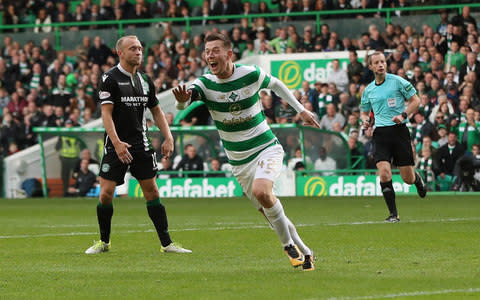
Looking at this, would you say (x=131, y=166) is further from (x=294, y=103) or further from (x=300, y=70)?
(x=300, y=70)

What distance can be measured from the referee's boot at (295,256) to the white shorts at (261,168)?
1.94ft

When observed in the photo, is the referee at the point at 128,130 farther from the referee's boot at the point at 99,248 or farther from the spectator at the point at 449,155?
the spectator at the point at 449,155

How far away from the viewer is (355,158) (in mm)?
24781

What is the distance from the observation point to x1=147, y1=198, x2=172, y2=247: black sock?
10906 mm

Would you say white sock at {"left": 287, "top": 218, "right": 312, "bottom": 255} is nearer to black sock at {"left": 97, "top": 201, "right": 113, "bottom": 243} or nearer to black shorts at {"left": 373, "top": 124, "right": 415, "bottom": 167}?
black sock at {"left": 97, "top": 201, "right": 113, "bottom": 243}

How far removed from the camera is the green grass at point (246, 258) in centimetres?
752

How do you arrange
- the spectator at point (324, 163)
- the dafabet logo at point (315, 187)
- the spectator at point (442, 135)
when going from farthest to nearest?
the spectator at point (324, 163) < the dafabet logo at point (315, 187) < the spectator at point (442, 135)

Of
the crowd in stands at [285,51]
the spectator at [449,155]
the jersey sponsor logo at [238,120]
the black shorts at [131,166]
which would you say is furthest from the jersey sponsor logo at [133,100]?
the spectator at [449,155]

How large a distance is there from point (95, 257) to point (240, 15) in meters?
19.7

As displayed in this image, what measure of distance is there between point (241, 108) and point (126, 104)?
195cm

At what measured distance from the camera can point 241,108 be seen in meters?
9.25

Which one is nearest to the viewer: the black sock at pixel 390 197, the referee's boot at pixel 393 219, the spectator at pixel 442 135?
the referee's boot at pixel 393 219

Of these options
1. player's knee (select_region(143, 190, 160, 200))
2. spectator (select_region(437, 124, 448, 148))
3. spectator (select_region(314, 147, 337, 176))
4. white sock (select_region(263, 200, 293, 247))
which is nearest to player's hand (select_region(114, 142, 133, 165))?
player's knee (select_region(143, 190, 160, 200))

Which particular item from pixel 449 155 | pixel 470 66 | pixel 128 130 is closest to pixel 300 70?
pixel 470 66
